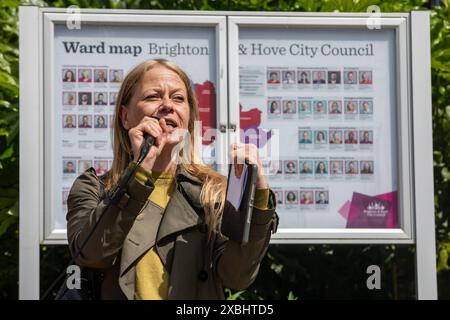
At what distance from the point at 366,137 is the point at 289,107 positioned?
0.47 m

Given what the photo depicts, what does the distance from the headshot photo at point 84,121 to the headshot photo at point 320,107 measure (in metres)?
1.27

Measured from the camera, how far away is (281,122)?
530 centimetres

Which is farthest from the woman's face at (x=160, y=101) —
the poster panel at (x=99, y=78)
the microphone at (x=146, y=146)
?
the poster panel at (x=99, y=78)

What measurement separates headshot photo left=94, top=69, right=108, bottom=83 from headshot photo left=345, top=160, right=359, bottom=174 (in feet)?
4.71

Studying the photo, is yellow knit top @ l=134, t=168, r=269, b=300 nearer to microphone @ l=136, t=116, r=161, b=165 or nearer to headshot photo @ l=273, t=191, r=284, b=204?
microphone @ l=136, t=116, r=161, b=165

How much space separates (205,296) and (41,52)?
2.56 m

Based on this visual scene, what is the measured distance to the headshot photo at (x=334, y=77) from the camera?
17.6ft

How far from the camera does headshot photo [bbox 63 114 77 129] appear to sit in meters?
5.17

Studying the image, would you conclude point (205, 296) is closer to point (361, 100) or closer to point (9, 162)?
point (361, 100)

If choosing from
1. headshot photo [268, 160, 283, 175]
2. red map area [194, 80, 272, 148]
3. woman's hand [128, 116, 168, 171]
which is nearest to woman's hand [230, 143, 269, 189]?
woman's hand [128, 116, 168, 171]

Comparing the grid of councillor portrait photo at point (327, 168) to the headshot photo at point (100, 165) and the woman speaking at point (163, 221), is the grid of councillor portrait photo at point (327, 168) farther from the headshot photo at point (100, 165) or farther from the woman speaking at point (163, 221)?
the woman speaking at point (163, 221)
